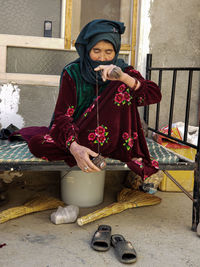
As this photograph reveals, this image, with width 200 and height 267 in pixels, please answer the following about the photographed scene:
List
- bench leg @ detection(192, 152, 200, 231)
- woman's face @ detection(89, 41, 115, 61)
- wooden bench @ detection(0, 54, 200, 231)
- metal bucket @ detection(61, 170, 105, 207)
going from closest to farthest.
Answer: woman's face @ detection(89, 41, 115, 61) → wooden bench @ detection(0, 54, 200, 231) → bench leg @ detection(192, 152, 200, 231) → metal bucket @ detection(61, 170, 105, 207)

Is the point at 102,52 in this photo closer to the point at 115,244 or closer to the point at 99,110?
the point at 99,110

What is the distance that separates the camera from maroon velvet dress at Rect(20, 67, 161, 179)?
7.01 ft

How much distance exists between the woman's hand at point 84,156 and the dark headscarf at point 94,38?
1.80 feet

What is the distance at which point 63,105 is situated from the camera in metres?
2.23

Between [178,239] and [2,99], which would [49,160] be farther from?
[2,99]

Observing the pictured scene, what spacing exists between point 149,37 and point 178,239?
208cm

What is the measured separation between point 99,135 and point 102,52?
1.84 ft

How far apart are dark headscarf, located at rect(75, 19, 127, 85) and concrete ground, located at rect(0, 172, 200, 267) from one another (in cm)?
109

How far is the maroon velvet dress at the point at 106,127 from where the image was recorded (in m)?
2.14

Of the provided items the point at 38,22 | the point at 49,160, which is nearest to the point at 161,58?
the point at 38,22

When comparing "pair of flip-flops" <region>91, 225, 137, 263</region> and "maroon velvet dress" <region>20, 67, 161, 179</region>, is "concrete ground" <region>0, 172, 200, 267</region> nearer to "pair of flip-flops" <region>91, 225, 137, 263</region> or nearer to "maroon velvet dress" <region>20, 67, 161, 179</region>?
"pair of flip-flops" <region>91, 225, 137, 263</region>

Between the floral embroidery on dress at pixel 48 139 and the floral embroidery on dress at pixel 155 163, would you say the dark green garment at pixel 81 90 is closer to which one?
the floral embroidery on dress at pixel 48 139

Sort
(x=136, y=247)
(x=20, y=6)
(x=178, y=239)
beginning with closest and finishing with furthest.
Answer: (x=136, y=247) < (x=178, y=239) < (x=20, y=6)

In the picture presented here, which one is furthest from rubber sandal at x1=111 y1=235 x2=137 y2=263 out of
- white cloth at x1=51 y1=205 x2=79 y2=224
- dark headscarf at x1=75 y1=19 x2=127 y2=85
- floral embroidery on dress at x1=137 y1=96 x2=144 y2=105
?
dark headscarf at x1=75 y1=19 x2=127 y2=85
